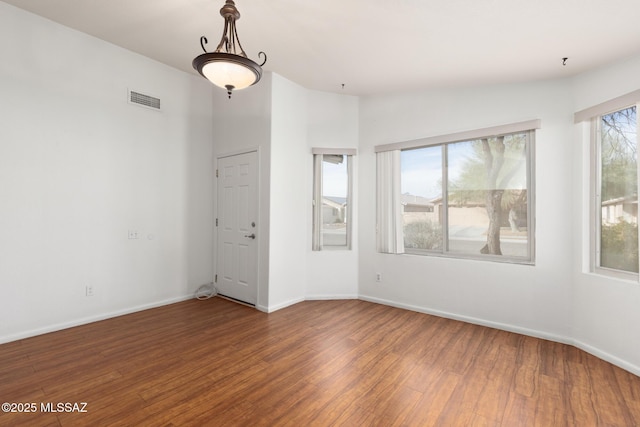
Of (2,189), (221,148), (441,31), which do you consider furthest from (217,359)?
(441,31)

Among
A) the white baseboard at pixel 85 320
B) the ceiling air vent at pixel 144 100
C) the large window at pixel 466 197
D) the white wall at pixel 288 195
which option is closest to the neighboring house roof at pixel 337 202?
the white wall at pixel 288 195

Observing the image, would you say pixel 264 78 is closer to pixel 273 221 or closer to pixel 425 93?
pixel 273 221

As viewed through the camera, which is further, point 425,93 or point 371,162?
point 371,162

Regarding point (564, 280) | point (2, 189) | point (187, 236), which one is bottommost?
point (564, 280)

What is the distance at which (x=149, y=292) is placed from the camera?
152 inches

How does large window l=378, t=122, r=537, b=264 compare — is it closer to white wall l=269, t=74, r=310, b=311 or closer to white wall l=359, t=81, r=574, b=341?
white wall l=359, t=81, r=574, b=341

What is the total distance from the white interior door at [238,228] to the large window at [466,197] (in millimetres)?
1792

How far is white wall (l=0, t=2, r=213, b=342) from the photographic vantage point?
9.30 feet

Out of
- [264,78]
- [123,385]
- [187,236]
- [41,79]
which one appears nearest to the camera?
[123,385]

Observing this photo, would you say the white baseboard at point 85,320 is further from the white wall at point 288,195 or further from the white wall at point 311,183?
the white wall at point 311,183

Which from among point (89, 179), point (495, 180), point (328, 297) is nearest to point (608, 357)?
point (495, 180)

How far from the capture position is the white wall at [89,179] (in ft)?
9.30

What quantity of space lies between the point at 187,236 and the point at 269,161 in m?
1.68

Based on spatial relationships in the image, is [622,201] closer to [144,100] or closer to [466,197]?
[466,197]
